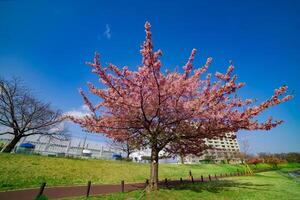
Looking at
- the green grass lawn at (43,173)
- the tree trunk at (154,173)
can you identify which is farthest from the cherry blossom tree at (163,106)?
the green grass lawn at (43,173)

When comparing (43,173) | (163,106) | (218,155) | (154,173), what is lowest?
(154,173)

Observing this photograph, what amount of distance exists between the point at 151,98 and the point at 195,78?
268 centimetres

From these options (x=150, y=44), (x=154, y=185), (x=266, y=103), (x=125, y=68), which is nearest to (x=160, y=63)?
(x=150, y=44)

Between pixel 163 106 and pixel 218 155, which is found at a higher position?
pixel 218 155

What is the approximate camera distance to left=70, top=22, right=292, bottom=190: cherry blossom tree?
24.0 feet

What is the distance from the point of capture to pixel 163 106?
8.64m

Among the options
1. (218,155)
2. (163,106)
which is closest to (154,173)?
(163,106)

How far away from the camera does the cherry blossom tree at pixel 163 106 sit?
731 centimetres

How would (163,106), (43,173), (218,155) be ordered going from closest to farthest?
1. (163,106)
2. (43,173)
3. (218,155)

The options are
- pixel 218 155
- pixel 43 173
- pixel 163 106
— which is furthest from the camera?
pixel 218 155

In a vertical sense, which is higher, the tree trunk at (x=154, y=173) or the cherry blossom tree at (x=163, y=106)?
the cherry blossom tree at (x=163, y=106)

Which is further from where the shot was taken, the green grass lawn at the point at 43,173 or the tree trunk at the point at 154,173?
the green grass lawn at the point at 43,173

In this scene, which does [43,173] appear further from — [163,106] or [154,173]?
[163,106]

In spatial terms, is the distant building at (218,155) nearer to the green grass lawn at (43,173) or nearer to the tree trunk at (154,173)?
the tree trunk at (154,173)
